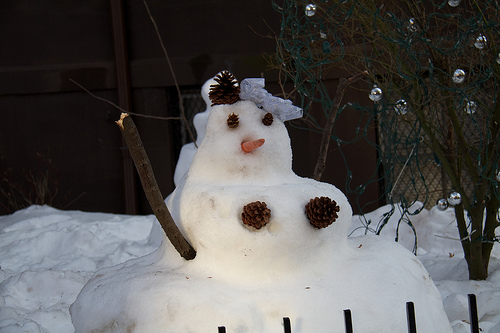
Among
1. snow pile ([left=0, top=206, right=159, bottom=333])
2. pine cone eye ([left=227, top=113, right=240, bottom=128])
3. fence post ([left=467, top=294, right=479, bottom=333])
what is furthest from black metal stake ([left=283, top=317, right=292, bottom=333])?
snow pile ([left=0, top=206, right=159, bottom=333])

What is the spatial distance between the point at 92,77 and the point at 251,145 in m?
5.87

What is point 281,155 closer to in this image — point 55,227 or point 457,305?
point 457,305

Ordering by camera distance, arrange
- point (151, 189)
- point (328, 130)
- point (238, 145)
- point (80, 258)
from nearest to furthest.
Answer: point (151, 189)
point (238, 145)
point (328, 130)
point (80, 258)

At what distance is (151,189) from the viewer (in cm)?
229

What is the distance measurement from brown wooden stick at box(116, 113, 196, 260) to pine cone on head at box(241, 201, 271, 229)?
300mm

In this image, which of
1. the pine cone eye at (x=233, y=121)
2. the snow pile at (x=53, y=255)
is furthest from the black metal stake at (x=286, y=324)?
the snow pile at (x=53, y=255)

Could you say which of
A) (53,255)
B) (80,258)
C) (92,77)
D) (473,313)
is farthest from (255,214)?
Result: (92,77)

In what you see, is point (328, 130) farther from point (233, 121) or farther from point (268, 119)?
point (233, 121)

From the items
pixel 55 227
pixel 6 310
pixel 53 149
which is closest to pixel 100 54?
pixel 53 149

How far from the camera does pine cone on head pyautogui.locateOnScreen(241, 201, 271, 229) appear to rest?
85.4 inches

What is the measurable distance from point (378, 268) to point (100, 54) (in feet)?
20.3

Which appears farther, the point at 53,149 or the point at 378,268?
the point at 53,149

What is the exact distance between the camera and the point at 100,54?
7.79 m

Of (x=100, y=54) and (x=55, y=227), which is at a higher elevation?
(x=100, y=54)
